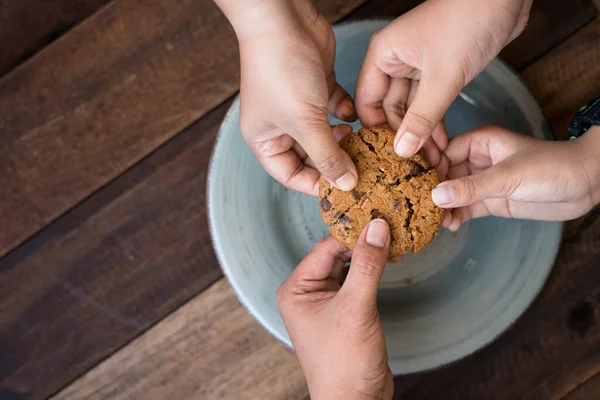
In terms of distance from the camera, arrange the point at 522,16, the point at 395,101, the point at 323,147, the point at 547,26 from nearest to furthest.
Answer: the point at 323,147, the point at 522,16, the point at 395,101, the point at 547,26

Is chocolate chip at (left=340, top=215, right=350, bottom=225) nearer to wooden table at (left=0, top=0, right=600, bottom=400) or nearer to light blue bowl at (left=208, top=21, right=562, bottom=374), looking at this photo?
light blue bowl at (left=208, top=21, right=562, bottom=374)

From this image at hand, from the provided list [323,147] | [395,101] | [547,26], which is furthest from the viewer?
[547,26]

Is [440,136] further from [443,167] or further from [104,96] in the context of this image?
[104,96]

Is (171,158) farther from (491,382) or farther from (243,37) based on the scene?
(491,382)

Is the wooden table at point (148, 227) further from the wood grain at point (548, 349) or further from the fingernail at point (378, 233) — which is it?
the fingernail at point (378, 233)

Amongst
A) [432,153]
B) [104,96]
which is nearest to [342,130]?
[432,153]

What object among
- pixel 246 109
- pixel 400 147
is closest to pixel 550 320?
pixel 400 147
